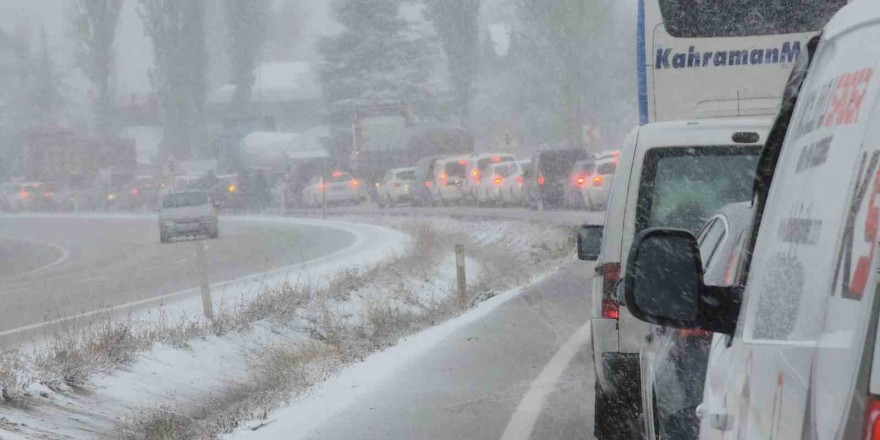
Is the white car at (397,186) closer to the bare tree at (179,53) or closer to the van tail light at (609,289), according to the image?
the bare tree at (179,53)

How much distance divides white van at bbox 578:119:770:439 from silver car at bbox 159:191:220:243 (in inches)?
1302

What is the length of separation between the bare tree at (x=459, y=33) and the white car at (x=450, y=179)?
80.0 feet

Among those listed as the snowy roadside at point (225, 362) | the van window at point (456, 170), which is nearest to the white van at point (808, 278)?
the snowy roadside at point (225, 362)

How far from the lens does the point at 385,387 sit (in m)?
8.99

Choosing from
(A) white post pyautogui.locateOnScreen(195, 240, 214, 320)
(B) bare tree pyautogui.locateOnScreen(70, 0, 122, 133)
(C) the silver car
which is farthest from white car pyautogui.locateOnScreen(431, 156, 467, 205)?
(B) bare tree pyautogui.locateOnScreen(70, 0, 122, 133)

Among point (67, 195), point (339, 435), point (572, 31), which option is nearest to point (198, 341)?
point (339, 435)

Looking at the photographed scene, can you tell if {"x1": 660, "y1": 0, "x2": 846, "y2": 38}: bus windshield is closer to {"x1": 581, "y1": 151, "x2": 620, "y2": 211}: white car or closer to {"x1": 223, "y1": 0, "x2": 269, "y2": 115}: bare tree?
{"x1": 581, "y1": 151, "x2": 620, "y2": 211}: white car

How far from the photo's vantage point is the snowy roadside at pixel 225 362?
877 cm

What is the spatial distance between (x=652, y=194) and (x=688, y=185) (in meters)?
0.18

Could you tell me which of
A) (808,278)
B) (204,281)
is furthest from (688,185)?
(204,281)

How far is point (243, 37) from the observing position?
90625 millimetres

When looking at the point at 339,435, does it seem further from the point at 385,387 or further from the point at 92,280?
the point at 92,280

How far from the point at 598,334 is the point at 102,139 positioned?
82296 mm

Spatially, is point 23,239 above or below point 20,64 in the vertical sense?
below
